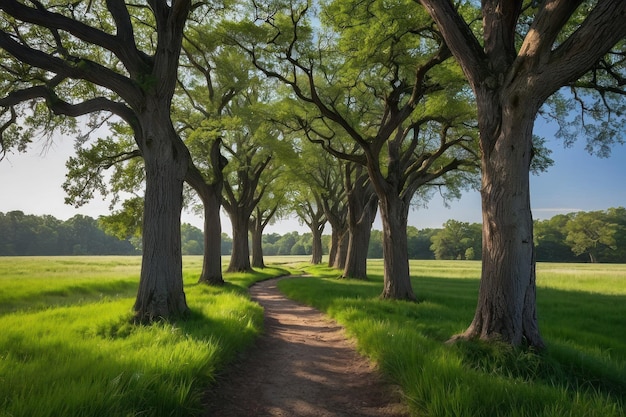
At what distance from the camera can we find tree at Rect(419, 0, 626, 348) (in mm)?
4848

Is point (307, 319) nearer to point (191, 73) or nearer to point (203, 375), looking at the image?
point (203, 375)

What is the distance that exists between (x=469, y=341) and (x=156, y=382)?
15.5 feet

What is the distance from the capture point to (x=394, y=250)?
1265cm

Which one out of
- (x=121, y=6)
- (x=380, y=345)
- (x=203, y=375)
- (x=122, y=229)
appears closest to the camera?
(x=203, y=375)

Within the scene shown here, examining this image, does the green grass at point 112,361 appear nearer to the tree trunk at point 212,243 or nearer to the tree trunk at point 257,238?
the tree trunk at point 212,243

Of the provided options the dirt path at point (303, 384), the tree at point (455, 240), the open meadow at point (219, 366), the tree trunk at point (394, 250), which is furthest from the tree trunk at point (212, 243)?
the tree at point (455, 240)

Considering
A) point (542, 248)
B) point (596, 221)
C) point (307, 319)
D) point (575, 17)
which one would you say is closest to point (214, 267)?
point (307, 319)

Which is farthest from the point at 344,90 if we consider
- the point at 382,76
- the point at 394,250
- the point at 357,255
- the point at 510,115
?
the point at 357,255

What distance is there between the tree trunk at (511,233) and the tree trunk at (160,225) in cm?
640

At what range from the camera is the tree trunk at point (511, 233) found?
17.7ft

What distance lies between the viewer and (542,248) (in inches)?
3610

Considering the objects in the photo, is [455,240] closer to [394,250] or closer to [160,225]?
[394,250]

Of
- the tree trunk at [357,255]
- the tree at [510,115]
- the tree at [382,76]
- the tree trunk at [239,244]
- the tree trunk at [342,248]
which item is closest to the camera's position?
the tree at [510,115]

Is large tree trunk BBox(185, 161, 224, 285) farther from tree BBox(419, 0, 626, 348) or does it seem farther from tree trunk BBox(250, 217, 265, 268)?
tree trunk BBox(250, 217, 265, 268)
